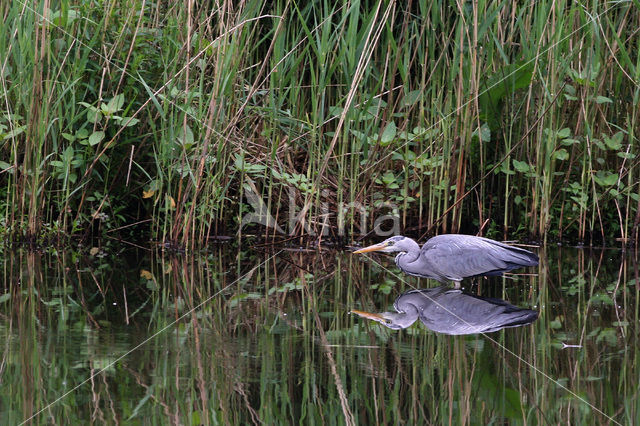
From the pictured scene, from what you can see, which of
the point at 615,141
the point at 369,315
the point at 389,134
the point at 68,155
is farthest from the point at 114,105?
the point at 615,141

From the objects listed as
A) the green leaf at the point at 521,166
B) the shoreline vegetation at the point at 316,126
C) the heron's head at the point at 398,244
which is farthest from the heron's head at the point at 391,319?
the green leaf at the point at 521,166

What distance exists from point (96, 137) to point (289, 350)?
2.39 m

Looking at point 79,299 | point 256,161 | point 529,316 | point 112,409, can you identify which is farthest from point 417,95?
point 112,409

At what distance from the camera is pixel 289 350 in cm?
321

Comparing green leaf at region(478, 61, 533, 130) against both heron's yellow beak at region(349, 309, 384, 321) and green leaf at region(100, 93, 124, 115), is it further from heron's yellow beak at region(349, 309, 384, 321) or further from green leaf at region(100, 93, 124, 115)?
green leaf at region(100, 93, 124, 115)

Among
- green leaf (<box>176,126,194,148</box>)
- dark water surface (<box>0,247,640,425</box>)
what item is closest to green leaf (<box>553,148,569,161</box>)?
dark water surface (<box>0,247,640,425</box>)

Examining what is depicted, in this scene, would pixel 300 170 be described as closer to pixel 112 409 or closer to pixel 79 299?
pixel 79 299

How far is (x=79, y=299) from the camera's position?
4.02 m

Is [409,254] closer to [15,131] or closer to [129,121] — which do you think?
[129,121]

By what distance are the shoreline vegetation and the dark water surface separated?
0.64m

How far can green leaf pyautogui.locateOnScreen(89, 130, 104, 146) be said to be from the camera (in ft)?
16.6

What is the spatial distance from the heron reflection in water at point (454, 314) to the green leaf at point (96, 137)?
2002mm

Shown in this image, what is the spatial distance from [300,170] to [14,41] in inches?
82.7

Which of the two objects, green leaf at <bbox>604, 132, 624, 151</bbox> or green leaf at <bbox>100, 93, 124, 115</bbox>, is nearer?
green leaf at <bbox>100, 93, 124, 115</bbox>
